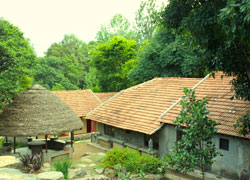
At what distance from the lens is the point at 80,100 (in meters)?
24.2

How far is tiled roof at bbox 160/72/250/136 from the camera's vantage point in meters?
11.4

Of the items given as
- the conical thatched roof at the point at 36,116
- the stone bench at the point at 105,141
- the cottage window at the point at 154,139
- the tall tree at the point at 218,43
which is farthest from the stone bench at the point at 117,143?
the tall tree at the point at 218,43

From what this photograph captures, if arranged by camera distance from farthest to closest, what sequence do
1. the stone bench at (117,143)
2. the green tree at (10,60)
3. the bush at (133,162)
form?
the stone bench at (117,143)
the green tree at (10,60)
the bush at (133,162)

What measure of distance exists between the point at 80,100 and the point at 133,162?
1424cm

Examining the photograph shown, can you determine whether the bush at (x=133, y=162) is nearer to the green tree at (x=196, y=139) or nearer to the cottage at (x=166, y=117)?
the cottage at (x=166, y=117)

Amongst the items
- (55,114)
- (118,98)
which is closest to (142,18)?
(118,98)

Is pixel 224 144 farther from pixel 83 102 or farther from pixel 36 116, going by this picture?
pixel 83 102

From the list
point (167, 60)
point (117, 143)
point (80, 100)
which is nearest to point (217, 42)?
point (117, 143)

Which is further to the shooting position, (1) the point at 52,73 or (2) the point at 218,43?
(1) the point at 52,73

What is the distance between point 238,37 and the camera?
6949 millimetres

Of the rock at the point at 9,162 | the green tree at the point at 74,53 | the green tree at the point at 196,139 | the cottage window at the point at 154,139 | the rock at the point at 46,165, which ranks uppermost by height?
the green tree at the point at 74,53

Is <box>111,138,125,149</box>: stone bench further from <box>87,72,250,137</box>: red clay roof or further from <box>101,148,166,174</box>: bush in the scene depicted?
<box>101,148,166,174</box>: bush

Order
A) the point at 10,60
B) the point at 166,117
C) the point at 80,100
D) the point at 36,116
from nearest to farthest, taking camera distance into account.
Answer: the point at 36,116
the point at 166,117
the point at 10,60
the point at 80,100

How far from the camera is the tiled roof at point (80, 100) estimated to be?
22.8 metres
